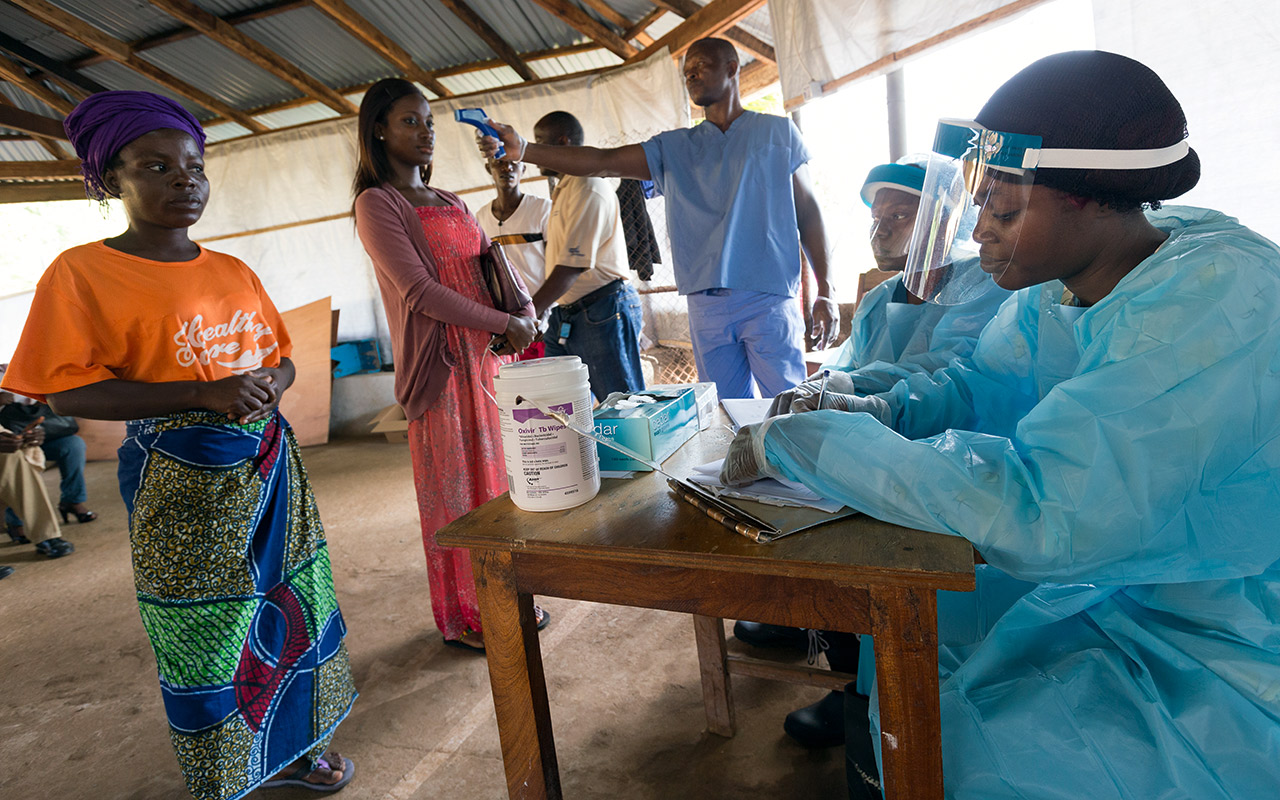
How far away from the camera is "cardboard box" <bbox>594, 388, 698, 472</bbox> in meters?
1.24

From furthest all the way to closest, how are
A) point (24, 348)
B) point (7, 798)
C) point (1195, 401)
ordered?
point (7, 798), point (24, 348), point (1195, 401)

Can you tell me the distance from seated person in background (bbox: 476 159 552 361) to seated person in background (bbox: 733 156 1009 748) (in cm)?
181

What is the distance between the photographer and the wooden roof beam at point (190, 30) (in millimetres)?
5250

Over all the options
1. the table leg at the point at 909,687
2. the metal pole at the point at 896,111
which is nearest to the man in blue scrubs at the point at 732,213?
the metal pole at the point at 896,111

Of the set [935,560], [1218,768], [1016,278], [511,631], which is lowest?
[1218,768]

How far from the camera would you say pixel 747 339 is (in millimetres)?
2709

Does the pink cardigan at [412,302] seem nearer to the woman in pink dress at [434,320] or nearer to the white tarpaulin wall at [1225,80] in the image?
the woman in pink dress at [434,320]

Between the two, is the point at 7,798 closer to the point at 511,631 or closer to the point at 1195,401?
the point at 511,631

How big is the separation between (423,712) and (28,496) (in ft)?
11.2

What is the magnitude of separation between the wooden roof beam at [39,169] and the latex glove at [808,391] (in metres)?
8.13

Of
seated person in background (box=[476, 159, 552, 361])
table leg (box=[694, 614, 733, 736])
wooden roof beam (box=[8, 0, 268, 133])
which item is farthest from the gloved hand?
wooden roof beam (box=[8, 0, 268, 133])

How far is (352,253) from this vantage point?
6.59 m

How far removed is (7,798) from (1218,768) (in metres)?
2.66

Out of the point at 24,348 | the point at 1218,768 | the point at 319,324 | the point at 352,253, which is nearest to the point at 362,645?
the point at 24,348
